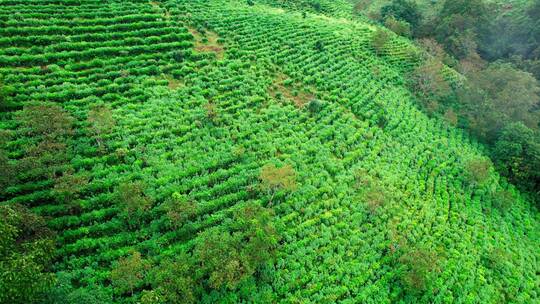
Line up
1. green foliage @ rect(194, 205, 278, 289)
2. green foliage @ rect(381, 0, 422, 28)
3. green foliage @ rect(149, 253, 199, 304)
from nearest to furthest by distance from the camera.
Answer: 1. green foliage @ rect(149, 253, 199, 304)
2. green foliage @ rect(194, 205, 278, 289)
3. green foliage @ rect(381, 0, 422, 28)

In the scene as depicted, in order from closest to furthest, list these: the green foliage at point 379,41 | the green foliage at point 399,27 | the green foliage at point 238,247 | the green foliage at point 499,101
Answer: the green foliage at point 238,247 < the green foliage at point 499,101 < the green foliage at point 379,41 < the green foliage at point 399,27

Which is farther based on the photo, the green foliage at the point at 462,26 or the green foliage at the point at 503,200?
the green foliage at the point at 462,26

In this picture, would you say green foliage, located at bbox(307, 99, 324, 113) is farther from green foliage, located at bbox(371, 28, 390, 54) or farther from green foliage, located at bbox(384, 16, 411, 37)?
green foliage, located at bbox(384, 16, 411, 37)

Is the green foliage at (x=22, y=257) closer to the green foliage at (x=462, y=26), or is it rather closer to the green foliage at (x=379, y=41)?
the green foliage at (x=379, y=41)

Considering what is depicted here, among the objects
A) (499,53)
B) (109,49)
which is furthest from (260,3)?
(499,53)

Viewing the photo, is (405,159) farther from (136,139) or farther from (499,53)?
(499,53)

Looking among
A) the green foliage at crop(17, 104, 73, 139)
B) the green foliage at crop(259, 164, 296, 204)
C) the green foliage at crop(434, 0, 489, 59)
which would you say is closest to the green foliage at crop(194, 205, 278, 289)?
the green foliage at crop(259, 164, 296, 204)

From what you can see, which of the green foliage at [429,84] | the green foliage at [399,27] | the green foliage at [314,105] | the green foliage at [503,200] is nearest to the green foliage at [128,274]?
the green foliage at [314,105]
